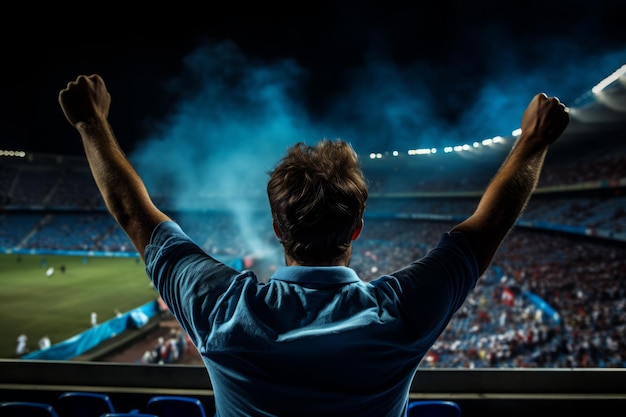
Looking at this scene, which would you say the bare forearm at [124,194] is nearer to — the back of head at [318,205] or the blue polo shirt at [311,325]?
the blue polo shirt at [311,325]

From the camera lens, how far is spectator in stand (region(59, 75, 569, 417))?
0.60 m

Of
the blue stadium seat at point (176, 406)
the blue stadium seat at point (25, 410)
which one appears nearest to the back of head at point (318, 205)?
the blue stadium seat at point (176, 406)

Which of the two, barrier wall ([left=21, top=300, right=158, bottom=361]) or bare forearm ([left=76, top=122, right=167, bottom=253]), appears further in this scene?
barrier wall ([left=21, top=300, right=158, bottom=361])

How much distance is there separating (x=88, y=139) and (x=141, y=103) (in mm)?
13292

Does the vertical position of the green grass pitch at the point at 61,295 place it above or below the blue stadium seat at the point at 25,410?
above

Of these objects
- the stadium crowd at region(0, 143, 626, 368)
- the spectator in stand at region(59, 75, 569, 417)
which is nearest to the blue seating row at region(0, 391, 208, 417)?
the spectator in stand at region(59, 75, 569, 417)

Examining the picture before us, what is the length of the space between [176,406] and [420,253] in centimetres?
2021

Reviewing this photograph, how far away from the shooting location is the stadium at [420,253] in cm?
201

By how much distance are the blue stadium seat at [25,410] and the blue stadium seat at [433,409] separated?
1.65 meters

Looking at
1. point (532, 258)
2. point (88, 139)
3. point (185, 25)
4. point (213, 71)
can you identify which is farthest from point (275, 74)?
point (88, 139)

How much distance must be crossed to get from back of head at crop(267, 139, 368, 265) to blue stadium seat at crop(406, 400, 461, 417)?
1.31 metres

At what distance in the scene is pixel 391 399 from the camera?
2.17 feet

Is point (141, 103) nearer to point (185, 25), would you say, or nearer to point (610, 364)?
point (185, 25)

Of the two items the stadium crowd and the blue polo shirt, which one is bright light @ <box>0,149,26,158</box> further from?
the blue polo shirt
